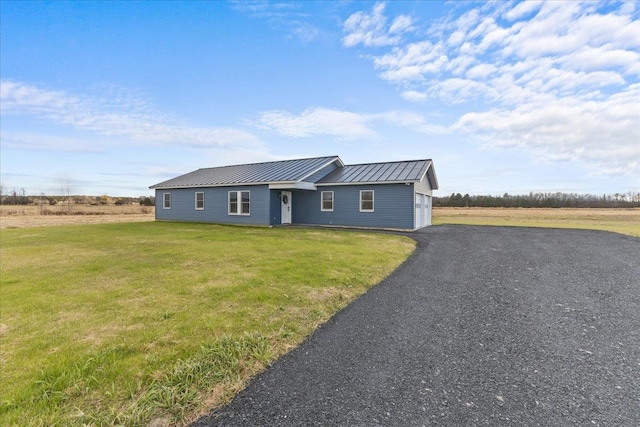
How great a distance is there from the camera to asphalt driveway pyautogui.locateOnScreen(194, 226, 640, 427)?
2281mm

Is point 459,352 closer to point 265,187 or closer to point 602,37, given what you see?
point 602,37

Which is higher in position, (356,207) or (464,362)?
(356,207)

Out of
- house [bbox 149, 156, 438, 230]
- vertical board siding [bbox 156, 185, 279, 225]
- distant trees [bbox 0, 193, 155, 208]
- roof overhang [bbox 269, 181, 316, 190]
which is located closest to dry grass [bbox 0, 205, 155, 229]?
vertical board siding [bbox 156, 185, 279, 225]

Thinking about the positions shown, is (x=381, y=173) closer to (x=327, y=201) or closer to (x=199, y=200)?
(x=327, y=201)

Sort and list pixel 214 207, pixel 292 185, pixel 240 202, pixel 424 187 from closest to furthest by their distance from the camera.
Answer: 1. pixel 292 185
2. pixel 424 187
3. pixel 240 202
4. pixel 214 207

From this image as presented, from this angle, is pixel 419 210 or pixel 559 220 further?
pixel 559 220

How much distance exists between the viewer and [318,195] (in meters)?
18.5

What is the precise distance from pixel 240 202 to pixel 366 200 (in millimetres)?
8352

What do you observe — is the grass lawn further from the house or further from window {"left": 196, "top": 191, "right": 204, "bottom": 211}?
window {"left": 196, "top": 191, "right": 204, "bottom": 211}

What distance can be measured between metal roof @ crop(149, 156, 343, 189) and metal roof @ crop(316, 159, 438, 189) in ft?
4.39

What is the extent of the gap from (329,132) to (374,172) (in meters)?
6.11

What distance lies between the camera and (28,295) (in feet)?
17.1

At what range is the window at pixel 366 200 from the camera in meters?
16.9

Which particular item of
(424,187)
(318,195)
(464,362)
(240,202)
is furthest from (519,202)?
(464,362)
